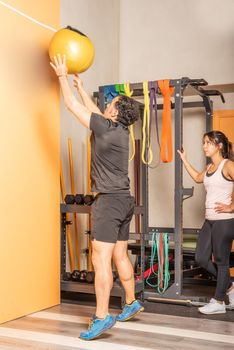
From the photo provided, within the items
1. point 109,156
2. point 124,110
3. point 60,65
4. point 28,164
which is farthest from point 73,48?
point 28,164

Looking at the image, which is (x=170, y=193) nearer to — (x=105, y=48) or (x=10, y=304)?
(x=105, y=48)

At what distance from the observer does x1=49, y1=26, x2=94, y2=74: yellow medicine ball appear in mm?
3604

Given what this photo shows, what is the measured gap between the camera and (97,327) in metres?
3.27

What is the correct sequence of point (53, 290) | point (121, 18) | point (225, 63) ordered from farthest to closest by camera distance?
1. point (121, 18)
2. point (225, 63)
3. point (53, 290)

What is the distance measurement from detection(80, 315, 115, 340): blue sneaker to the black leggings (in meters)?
0.99

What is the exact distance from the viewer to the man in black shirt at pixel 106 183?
332cm

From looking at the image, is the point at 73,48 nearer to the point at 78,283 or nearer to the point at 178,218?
the point at 178,218

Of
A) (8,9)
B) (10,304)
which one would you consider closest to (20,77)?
(8,9)

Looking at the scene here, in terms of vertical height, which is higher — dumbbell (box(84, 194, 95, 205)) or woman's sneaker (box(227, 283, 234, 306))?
dumbbell (box(84, 194, 95, 205))

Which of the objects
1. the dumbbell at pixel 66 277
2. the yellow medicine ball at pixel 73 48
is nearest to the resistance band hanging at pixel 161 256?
the dumbbell at pixel 66 277

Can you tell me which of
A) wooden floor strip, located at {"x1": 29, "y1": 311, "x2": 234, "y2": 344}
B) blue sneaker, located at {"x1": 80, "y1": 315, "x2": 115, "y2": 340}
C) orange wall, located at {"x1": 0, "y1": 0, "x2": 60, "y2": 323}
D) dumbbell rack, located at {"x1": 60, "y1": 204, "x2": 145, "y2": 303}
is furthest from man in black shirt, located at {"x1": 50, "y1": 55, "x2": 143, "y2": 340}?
dumbbell rack, located at {"x1": 60, "y1": 204, "x2": 145, "y2": 303}

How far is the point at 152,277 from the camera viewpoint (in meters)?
4.78

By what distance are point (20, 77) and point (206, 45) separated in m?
2.51

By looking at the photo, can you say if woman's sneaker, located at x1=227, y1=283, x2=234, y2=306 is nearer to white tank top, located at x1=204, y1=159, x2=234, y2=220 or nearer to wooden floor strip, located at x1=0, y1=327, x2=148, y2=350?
white tank top, located at x1=204, y1=159, x2=234, y2=220
